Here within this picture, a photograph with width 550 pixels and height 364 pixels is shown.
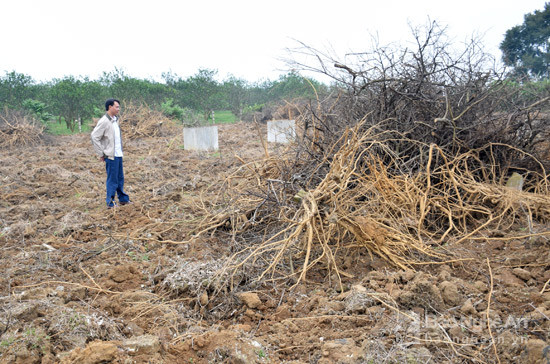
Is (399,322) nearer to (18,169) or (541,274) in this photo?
(541,274)

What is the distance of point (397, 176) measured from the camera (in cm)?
416

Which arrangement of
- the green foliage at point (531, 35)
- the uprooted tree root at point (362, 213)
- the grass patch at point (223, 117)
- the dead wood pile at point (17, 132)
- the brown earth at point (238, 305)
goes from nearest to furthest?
the brown earth at point (238, 305)
the uprooted tree root at point (362, 213)
the dead wood pile at point (17, 132)
the green foliage at point (531, 35)
the grass patch at point (223, 117)

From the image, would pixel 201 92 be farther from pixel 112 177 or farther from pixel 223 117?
pixel 112 177

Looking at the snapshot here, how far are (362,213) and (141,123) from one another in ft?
42.7

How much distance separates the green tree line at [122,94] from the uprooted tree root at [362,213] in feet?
35.7

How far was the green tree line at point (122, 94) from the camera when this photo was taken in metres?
19.0

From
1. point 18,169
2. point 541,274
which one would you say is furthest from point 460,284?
point 18,169

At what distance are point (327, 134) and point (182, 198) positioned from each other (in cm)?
250

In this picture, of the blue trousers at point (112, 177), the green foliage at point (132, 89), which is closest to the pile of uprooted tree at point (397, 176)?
the blue trousers at point (112, 177)

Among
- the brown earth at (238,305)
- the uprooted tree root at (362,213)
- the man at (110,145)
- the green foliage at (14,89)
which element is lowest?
the brown earth at (238,305)

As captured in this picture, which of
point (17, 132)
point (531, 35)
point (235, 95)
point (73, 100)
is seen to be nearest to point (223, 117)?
point (235, 95)

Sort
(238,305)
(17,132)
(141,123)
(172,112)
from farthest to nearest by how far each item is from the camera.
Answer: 1. (172,112)
2. (141,123)
3. (17,132)
4. (238,305)

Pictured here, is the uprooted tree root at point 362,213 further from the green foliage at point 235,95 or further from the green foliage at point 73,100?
the green foliage at point 235,95

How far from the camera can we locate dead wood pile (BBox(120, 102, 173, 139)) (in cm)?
1444
